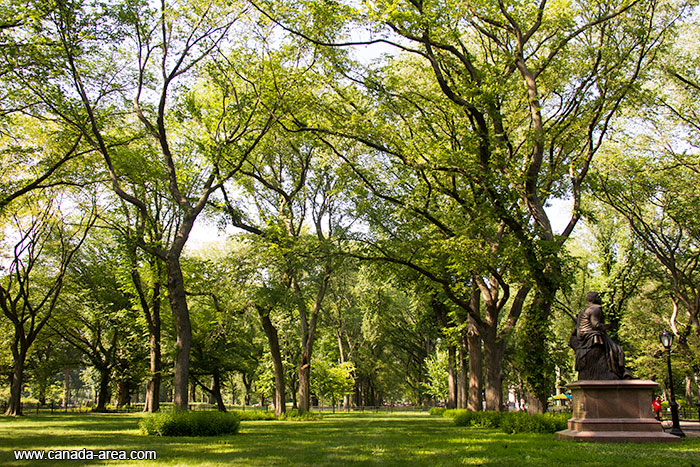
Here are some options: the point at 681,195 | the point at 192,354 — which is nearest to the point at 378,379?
the point at 192,354

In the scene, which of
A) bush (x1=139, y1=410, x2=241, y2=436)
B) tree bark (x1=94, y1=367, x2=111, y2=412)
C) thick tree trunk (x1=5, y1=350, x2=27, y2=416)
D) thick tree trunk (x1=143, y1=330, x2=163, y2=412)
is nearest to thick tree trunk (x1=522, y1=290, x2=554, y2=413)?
bush (x1=139, y1=410, x2=241, y2=436)

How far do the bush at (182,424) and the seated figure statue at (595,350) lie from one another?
1035 cm

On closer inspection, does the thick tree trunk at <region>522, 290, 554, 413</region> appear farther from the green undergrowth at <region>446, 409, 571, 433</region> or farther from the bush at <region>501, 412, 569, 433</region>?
the bush at <region>501, 412, 569, 433</region>

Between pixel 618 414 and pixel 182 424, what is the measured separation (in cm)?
1141

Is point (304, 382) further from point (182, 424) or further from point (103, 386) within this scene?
point (103, 386)

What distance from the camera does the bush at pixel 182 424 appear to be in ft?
46.4

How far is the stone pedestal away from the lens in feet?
34.9

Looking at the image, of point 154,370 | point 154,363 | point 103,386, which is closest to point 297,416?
point 154,370

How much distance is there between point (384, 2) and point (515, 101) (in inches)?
336

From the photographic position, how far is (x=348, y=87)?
59.0 ft

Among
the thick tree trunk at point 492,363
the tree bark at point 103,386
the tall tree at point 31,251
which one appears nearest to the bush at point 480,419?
the thick tree trunk at point 492,363

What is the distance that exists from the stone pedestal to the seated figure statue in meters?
0.50

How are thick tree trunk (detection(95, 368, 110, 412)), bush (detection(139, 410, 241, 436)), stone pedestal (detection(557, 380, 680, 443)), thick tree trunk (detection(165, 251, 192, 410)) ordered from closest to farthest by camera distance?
stone pedestal (detection(557, 380, 680, 443)) → bush (detection(139, 410, 241, 436)) → thick tree trunk (detection(165, 251, 192, 410)) → thick tree trunk (detection(95, 368, 110, 412))

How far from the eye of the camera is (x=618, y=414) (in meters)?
11.0
